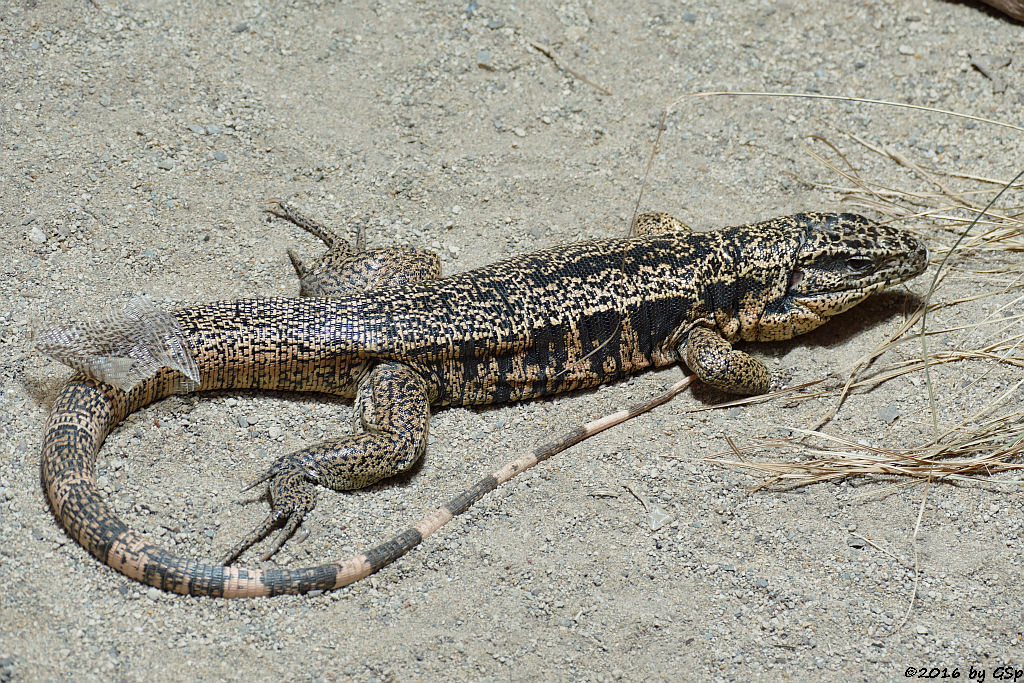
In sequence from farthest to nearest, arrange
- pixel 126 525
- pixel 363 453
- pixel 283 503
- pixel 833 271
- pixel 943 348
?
1. pixel 833 271
2. pixel 943 348
3. pixel 363 453
4. pixel 283 503
5. pixel 126 525

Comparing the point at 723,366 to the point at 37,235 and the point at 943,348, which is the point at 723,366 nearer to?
the point at 943,348

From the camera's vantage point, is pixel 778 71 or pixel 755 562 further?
pixel 778 71

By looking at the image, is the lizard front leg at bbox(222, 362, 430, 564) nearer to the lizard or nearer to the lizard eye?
the lizard

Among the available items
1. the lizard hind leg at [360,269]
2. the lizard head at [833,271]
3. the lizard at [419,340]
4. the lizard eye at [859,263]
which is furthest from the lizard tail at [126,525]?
the lizard eye at [859,263]

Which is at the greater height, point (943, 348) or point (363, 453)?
point (943, 348)

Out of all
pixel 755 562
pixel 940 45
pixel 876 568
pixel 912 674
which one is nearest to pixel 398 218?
pixel 755 562

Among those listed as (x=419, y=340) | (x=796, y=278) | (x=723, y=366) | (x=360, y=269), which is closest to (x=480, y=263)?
(x=360, y=269)

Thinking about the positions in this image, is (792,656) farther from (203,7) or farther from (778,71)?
(203,7)

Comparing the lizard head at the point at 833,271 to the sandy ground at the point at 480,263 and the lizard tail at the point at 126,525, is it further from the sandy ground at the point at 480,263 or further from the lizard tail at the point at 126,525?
the lizard tail at the point at 126,525
